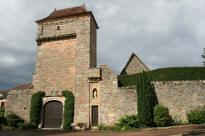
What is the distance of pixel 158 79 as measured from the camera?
12.4 m

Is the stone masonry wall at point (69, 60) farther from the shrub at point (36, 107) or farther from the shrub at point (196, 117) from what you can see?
the shrub at point (196, 117)

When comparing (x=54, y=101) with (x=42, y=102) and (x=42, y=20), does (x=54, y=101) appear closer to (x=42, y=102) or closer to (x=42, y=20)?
(x=42, y=102)

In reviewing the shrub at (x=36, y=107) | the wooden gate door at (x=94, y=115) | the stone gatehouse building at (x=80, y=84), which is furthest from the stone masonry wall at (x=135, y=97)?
the shrub at (x=36, y=107)

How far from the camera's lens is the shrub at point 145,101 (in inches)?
409

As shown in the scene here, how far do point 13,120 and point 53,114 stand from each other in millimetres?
2960

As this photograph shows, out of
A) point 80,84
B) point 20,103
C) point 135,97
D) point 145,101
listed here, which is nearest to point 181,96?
point 145,101

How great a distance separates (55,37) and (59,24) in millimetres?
1318

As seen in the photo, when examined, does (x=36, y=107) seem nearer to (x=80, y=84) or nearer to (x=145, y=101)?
(x=80, y=84)

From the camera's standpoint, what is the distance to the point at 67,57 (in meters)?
14.2

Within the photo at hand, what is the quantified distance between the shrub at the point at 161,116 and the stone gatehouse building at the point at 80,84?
109 centimetres

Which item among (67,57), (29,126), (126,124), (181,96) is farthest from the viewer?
(67,57)

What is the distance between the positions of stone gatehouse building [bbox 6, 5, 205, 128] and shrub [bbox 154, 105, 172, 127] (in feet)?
3.56

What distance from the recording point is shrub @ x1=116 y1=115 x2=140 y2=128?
10531 millimetres

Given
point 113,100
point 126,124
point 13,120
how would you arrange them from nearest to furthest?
1. point 126,124
2. point 113,100
3. point 13,120
